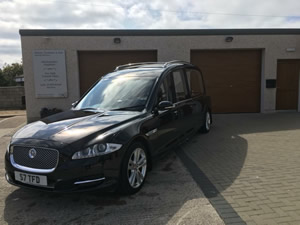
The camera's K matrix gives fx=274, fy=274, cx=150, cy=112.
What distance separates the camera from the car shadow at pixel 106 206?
314 centimetres

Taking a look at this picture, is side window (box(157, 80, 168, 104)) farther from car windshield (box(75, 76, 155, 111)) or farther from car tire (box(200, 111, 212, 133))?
car tire (box(200, 111, 212, 133))

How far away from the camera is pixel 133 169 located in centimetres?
376

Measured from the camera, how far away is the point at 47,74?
399 inches

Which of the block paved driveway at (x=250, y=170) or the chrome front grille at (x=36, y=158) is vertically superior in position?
the chrome front grille at (x=36, y=158)

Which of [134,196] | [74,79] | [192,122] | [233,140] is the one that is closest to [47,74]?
[74,79]

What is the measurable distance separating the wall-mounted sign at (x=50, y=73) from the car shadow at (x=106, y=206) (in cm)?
658

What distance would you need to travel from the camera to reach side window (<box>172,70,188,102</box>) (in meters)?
5.43

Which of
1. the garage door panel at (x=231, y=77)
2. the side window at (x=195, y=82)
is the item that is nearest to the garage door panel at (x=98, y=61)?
the garage door panel at (x=231, y=77)

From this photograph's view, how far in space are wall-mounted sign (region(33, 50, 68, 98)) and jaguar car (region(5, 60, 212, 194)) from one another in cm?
546

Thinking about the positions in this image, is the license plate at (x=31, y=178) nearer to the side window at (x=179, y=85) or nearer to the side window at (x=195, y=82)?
the side window at (x=179, y=85)

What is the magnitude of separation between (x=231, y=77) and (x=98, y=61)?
5344 millimetres

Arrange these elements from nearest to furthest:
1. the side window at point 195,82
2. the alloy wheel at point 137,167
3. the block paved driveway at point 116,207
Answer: the block paved driveway at point 116,207
the alloy wheel at point 137,167
the side window at point 195,82

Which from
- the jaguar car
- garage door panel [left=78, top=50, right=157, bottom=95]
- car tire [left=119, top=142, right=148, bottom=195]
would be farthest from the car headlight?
garage door panel [left=78, top=50, right=157, bottom=95]

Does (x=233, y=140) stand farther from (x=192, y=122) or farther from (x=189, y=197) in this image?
(x=189, y=197)
